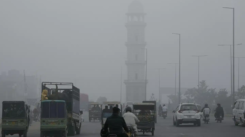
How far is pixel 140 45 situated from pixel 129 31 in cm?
510

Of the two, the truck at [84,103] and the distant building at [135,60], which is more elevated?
the distant building at [135,60]

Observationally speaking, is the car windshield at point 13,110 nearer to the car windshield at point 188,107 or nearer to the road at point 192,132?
the road at point 192,132

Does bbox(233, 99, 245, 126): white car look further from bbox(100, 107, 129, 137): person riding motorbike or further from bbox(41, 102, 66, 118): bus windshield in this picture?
bbox(100, 107, 129, 137): person riding motorbike

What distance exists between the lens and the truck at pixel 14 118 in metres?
27.2

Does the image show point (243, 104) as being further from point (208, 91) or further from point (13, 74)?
point (13, 74)

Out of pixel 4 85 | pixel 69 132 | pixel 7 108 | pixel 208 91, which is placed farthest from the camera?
pixel 4 85

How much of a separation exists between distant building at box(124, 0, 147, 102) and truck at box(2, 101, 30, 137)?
12334 centimetres

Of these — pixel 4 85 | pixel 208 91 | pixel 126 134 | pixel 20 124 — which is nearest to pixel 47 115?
pixel 20 124

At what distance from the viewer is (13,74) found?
177125 millimetres

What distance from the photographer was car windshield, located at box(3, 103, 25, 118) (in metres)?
27.6

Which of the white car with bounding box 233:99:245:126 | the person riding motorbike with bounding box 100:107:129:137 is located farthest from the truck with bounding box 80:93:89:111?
the person riding motorbike with bounding box 100:107:129:137

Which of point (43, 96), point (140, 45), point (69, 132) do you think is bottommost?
point (69, 132)

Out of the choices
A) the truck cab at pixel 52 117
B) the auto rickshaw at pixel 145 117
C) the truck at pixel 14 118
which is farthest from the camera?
the auto rickshaw at pixel 145 117

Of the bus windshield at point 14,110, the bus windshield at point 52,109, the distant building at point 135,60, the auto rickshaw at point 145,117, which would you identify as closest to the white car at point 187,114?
the auto rickshaw at point 145,117
